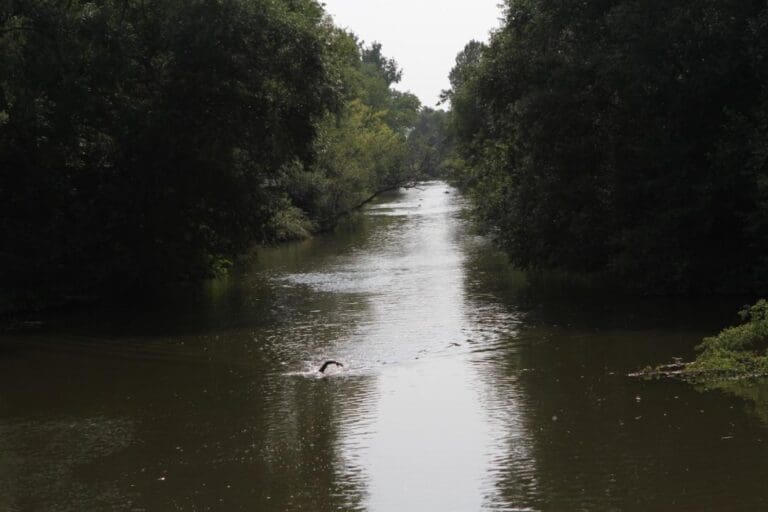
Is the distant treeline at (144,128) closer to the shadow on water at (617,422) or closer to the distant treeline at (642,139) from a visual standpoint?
the distant treeline at (642,139)

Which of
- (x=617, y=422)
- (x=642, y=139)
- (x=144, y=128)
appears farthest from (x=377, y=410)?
(x=144, y=128)

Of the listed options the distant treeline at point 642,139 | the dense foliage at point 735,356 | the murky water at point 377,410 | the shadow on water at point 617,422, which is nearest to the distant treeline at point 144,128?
the murky water at point 377,410

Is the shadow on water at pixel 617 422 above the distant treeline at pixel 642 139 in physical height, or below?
below

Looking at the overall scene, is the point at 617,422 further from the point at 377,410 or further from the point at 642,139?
the point at 642,139

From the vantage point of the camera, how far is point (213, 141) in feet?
82.4

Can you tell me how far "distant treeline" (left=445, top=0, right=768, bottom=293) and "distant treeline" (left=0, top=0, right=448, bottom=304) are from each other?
19.3ft

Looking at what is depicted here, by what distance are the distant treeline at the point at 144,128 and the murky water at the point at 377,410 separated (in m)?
→ 1.86

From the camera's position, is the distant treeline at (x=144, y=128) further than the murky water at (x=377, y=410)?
Yes

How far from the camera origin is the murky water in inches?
423

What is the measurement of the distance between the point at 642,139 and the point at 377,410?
12526 mm

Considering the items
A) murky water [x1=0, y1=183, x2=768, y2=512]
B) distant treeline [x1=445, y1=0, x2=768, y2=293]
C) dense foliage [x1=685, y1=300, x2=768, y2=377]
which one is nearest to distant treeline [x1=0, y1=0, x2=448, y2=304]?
murky water [x1=0, y1=183, x2=768, y2=512]

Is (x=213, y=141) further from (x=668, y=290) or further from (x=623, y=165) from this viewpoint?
(x=668, y=290)

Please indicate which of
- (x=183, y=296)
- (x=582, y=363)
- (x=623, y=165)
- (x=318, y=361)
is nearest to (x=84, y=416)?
(x=318, y=361)

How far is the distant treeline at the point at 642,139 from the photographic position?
22.2 metres
